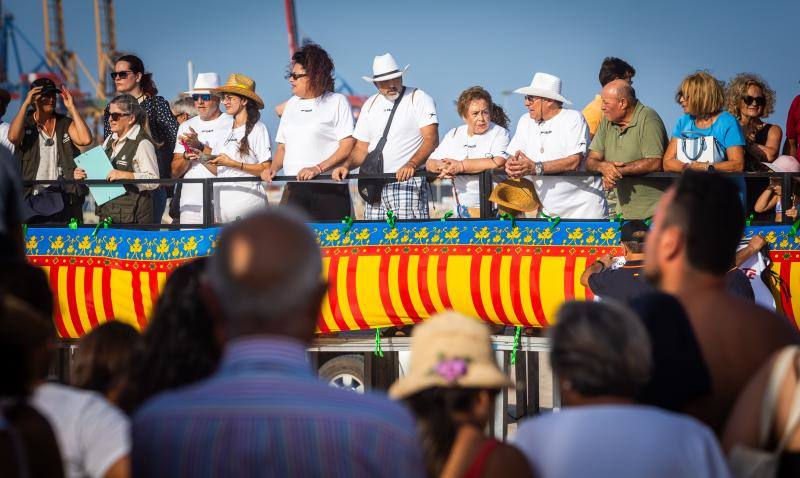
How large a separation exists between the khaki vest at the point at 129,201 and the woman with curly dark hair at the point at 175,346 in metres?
6.36

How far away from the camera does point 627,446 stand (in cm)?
305

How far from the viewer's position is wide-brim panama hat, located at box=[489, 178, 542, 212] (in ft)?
28.9

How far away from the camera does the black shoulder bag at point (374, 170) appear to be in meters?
9.34

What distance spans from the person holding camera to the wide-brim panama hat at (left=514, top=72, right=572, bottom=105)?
147 inches

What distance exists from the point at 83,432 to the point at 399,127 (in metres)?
6.46

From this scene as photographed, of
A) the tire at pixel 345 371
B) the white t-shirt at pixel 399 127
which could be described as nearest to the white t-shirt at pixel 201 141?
the white t-shirt at pixel 399 127

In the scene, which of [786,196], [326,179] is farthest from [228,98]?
[786,196]

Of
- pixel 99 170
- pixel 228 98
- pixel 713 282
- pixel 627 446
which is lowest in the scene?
pixel 627 446

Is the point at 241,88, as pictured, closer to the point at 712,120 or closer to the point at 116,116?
the point at 116,116

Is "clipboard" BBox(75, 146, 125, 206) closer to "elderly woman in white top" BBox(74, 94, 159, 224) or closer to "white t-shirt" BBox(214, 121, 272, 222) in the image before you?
"elderly woman in white top" BBox(74, 94, 159, 224)

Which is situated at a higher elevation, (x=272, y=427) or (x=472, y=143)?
(x=472, y=143)

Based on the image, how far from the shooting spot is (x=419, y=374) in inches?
136

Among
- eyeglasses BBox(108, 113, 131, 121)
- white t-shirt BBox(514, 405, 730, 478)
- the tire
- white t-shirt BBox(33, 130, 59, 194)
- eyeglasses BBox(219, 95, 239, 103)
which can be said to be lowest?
the tire

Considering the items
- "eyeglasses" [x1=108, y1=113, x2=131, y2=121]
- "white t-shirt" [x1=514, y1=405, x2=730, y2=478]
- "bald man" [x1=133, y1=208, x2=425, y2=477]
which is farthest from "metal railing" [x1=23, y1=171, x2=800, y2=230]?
"bald man" [x1=133, y1=208, x2=425, y2=477]
